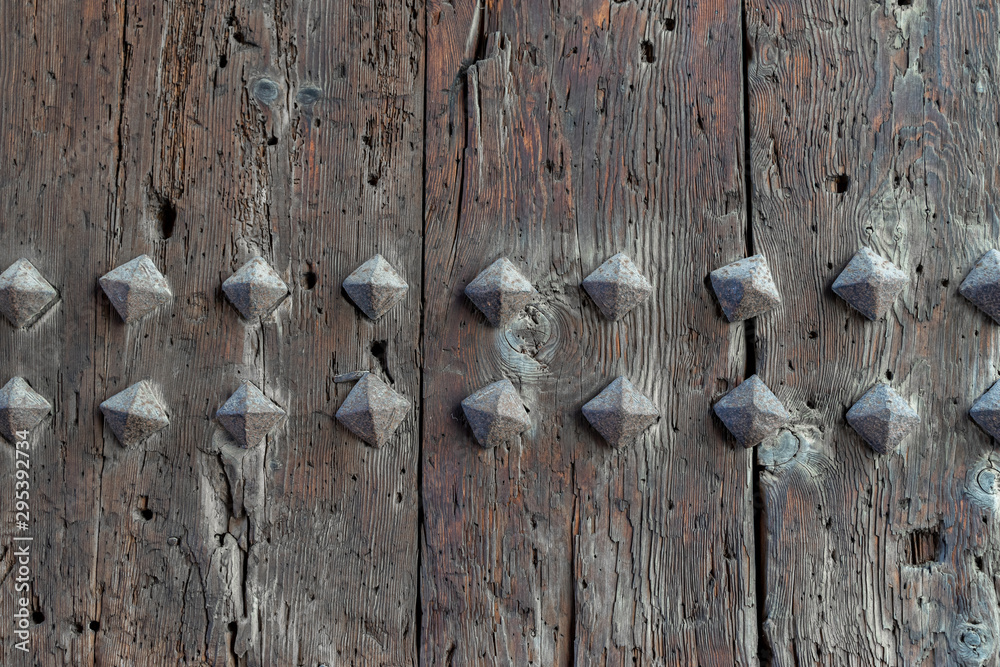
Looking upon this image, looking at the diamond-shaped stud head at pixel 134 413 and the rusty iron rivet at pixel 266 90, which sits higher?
the rusty iron rivet at pixel 266 90


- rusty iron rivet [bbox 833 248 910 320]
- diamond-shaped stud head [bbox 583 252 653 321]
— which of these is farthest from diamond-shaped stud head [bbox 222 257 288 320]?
rusty iron rivet [bbox 833 248 910 320]

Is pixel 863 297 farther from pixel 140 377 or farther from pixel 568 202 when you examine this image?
pixel 140 377

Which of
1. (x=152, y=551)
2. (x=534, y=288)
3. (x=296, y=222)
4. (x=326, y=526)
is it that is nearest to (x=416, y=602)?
(x=326, y=526)

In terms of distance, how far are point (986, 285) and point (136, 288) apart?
1338mm

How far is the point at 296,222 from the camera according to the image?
98 cm

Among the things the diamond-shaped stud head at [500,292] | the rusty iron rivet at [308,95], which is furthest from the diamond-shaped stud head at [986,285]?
the rusty iron rivet at [308,95]

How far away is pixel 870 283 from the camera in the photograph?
927 mm

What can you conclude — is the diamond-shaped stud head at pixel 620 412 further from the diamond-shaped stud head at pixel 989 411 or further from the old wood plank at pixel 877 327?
the diamond-shaped stud head at pixel 989 411

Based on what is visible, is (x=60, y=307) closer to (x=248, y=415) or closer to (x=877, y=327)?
(x=248, y=415)

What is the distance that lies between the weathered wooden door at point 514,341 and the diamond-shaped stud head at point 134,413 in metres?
0.02

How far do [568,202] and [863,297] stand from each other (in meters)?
0.48

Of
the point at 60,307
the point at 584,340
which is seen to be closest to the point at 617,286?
the point at 584,340

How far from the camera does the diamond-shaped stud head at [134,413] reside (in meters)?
0.95

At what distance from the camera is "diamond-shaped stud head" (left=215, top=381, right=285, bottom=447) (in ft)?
3.12
